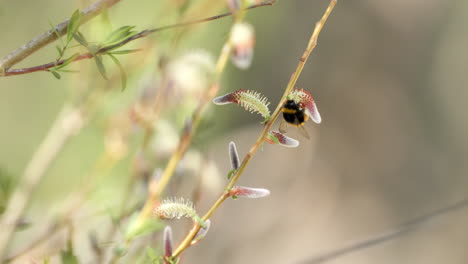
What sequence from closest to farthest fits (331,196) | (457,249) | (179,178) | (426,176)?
(179,178), (331,196), (457,249), (426,176)

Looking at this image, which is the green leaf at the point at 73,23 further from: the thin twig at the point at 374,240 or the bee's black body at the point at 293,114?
the thin twig at the point at 374,240

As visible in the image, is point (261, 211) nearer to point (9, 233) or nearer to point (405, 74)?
point (9, 233)

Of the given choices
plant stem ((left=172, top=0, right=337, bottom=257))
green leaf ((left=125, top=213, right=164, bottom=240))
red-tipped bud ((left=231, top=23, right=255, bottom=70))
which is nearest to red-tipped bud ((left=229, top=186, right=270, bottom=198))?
plant stem ((left=172, top=0, right=337, bottom=257))

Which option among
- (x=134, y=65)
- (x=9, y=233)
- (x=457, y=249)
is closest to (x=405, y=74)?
(x=457, y=249)

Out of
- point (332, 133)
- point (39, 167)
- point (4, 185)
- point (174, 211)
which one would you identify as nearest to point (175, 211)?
point (174, 211)

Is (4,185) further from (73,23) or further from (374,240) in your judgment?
(374,240)

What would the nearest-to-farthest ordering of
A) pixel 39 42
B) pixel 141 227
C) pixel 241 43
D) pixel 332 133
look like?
1. pixel 39 42
2. pixel 141 227
3. pixel 241 43
4. pixel 332 133
